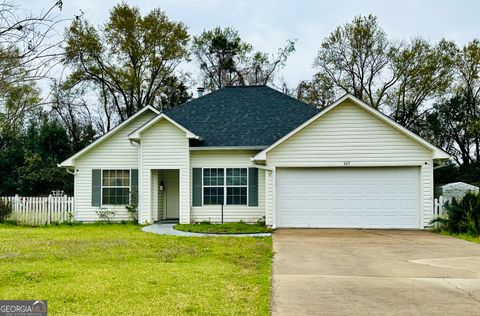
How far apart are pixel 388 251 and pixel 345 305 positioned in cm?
544

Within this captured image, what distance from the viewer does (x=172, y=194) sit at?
19734mm

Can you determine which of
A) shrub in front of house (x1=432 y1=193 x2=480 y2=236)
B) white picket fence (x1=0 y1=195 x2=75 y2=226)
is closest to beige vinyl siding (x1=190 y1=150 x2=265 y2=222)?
Answer: white picket fence (x1=0 y1=195 x2=75 y2=226)

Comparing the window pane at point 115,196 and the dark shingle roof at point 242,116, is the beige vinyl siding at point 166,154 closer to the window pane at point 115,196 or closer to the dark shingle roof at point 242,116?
the dark shingle roof at point 242,116

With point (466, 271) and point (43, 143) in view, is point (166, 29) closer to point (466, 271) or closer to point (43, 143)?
point (43, 143)

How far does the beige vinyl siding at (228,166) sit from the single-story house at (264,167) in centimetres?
4

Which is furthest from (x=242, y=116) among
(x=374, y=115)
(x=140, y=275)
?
(x=140, y=275)

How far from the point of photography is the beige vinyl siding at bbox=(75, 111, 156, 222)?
19047 millimetres

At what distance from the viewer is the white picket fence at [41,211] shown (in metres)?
18.7

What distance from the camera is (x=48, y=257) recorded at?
9586 mm

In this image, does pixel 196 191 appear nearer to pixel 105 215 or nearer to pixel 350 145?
pixel 105 215

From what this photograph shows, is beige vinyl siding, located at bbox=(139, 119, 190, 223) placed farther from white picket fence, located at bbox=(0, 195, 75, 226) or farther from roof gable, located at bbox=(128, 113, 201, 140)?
white picket fence, located at bbox=(0, 195, 75, 226)

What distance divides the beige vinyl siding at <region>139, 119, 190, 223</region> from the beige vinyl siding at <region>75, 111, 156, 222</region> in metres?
1.42

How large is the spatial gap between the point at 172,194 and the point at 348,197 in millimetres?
7757

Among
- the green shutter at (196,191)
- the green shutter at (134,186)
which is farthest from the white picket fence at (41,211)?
the green shutter at (196,191)
